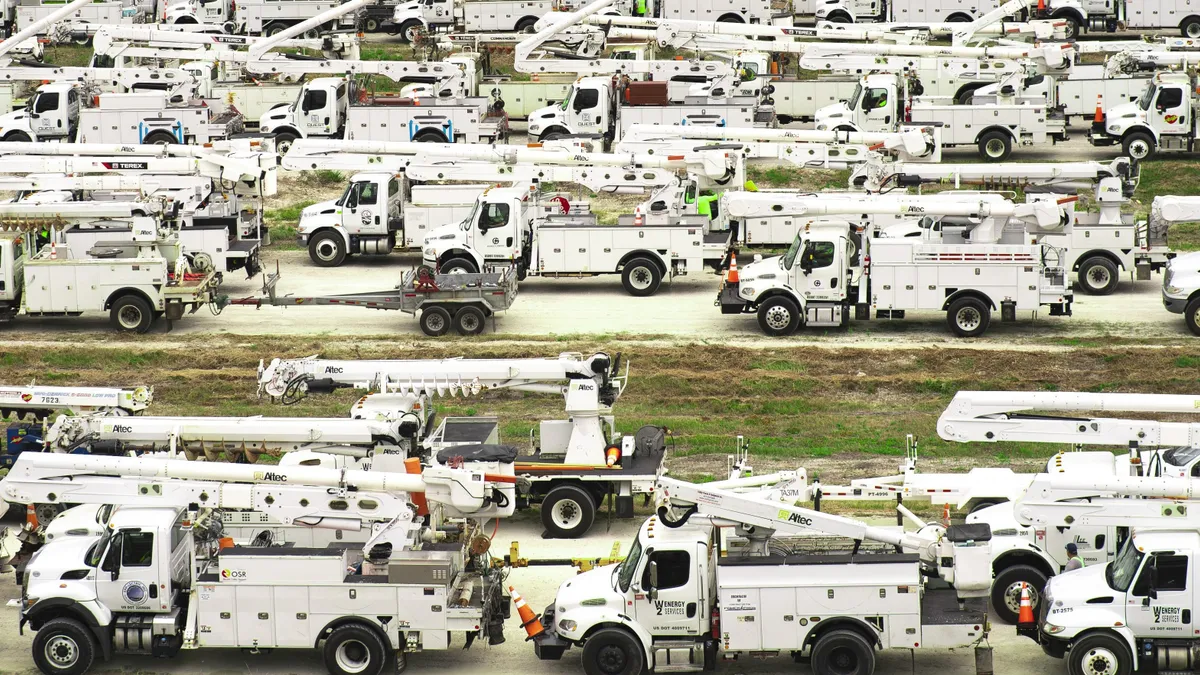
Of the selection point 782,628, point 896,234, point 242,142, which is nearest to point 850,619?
point 782,628

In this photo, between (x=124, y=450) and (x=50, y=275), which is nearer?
(x=124, y=450)

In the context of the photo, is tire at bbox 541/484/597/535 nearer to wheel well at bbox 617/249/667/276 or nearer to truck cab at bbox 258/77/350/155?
wheel well at bbox 617/249/667/276

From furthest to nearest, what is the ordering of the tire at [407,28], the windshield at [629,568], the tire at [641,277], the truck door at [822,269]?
the tire at [407,28]
the tire at [641,277]
the truck door at [822,269]
the windshield at [629,568]

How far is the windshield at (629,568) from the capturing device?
872 inches

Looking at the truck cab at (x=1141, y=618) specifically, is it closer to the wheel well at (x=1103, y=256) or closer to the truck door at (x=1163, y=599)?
the truck door at (x=1163, y=599)

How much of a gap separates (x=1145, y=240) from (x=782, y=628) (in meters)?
22.8

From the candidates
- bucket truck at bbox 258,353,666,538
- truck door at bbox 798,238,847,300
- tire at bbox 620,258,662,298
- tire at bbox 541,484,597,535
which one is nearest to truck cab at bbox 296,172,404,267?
tire at bbox 620,258,662,298

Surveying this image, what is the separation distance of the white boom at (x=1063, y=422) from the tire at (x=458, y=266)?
19126mm

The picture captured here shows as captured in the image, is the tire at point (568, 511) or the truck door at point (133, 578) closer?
the truck door at point (133, 578)

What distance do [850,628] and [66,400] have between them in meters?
11.8

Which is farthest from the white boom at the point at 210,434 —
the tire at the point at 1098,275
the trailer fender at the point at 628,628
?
the tire at the point at 1098,275

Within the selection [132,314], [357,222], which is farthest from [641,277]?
[132,314]

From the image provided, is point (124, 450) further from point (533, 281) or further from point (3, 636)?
point (533, 281)

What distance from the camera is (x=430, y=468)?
23688mm
